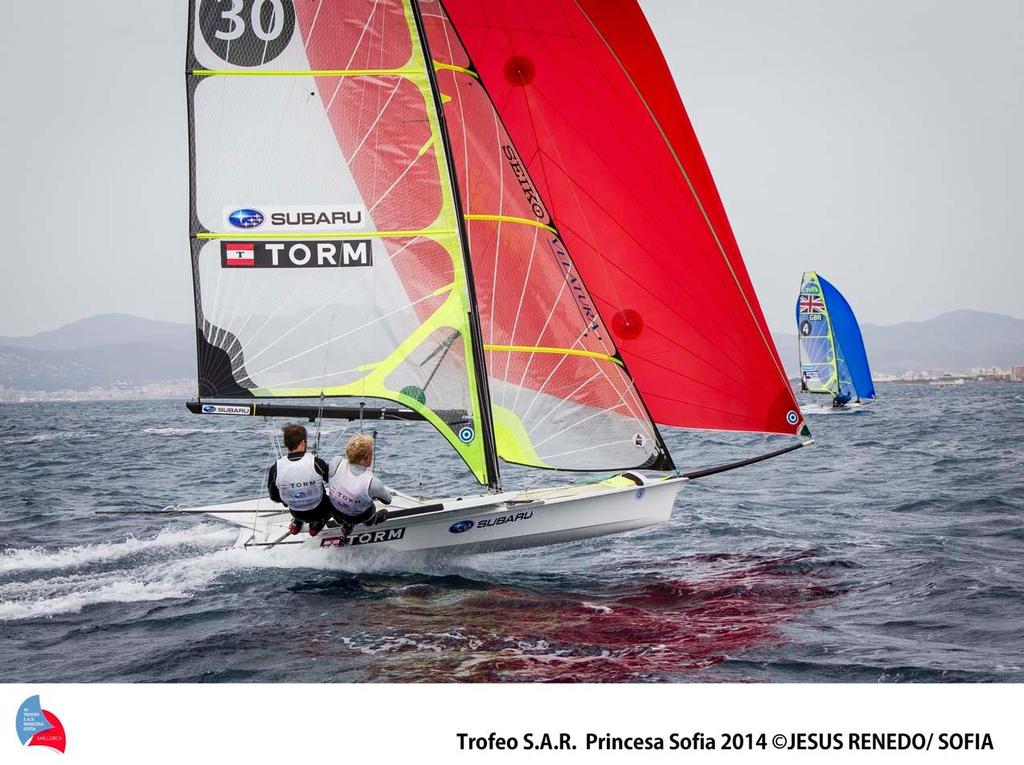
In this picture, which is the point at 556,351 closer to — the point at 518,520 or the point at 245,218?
the point at 518,520

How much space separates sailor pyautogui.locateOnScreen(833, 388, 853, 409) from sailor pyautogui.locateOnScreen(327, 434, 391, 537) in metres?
28.1

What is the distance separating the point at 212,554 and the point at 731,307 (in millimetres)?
4278

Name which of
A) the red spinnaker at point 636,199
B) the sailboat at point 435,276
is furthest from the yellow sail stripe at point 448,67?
the red spinnaker at point 636,199

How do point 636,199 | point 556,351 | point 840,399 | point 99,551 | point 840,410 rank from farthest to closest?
point 840,399 → point 840,410 → point 99,551 → point 636,199 → point 556,351

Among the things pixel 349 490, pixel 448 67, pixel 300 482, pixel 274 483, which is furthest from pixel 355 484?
pixel 448 67

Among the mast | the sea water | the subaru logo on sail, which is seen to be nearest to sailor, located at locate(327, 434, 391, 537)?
the sea water

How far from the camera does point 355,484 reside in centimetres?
636

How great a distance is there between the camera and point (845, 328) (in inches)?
1287

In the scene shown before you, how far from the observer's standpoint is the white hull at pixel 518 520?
6574 mm

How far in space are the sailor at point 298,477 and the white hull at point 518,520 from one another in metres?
0.34

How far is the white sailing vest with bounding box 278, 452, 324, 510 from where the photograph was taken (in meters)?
6.38
